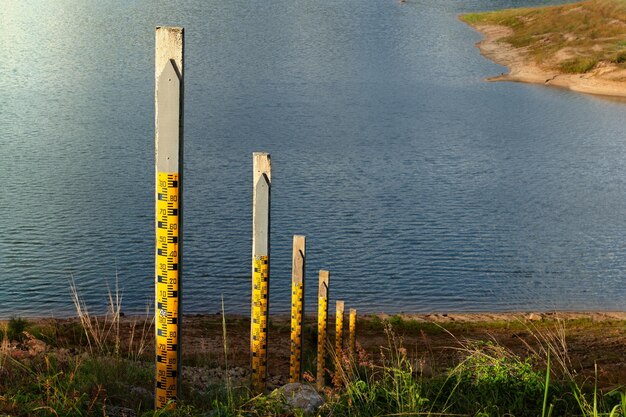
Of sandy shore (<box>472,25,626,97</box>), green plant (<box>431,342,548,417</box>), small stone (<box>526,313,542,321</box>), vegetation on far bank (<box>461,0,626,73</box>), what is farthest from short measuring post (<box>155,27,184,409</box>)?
vegetation on far bank (<box>461,0,626,73</box>)

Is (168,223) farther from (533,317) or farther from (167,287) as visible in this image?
(533,317)

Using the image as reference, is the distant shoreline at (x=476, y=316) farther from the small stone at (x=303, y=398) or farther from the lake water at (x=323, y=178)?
the small stone at (x=303, y=398)

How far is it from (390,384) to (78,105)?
4074 centimetres

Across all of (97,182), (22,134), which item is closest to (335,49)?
(22,134)

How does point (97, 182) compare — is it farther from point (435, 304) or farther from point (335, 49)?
point (335, 49)

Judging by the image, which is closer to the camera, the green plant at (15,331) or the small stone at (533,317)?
the green plant at (15,331)

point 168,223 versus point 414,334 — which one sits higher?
point 168,223

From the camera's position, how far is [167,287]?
8.43 m

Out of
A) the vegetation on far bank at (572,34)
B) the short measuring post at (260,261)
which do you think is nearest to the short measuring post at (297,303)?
the short measuring post at (260,261)

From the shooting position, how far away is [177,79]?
833 centimetres

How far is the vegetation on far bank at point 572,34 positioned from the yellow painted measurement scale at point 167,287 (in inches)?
2333

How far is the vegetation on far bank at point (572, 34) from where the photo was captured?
65750 millimetres

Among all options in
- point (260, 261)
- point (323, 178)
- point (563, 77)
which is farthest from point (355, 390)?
point (563, 77)

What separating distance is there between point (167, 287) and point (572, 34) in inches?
2742
